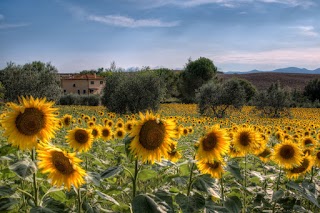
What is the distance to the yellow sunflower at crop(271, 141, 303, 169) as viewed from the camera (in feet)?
11.2

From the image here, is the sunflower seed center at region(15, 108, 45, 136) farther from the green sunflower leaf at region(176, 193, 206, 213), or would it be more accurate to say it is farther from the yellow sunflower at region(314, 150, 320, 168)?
the yellow sunflower at region(314, 150, 320, 168)

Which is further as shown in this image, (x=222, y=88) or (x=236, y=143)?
(x=222, y=88)

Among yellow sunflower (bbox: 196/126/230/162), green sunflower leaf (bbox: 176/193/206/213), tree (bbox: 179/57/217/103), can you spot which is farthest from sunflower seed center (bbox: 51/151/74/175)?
tree (bbox: 179/57/217/103)

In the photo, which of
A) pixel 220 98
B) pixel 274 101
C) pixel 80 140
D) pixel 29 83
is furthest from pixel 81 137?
pixel 29 83

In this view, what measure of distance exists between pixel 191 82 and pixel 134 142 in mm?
58029

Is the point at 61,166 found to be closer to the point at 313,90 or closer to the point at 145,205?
the point at 145,205

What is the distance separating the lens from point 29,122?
2.27 meters

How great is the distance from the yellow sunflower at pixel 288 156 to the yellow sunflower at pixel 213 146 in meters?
1.03

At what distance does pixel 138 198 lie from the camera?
1833 mm

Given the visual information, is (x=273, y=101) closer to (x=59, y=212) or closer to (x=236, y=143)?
(x=236, y=143)

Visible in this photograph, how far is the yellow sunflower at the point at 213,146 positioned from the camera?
2.61 m

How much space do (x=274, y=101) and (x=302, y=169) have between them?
2464 centimetres

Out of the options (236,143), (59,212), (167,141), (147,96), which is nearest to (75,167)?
(59,212)

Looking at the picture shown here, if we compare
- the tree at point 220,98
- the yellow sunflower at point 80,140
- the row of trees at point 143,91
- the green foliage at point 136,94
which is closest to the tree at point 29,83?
the row of trees at point 143,91
